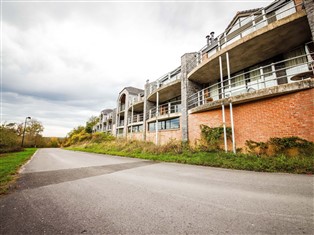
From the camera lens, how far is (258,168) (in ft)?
17.9

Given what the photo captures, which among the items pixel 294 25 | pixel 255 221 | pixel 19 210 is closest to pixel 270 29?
pixel 294 25

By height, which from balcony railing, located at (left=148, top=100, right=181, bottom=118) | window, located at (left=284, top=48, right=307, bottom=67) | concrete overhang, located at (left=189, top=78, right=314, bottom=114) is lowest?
concrete overhang, located at (left=189, top=78, right=314, bottom=114)

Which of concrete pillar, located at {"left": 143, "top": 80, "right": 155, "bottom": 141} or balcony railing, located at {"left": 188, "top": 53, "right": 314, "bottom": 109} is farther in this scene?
concrete pillar, located at {"left": 143, "top": 80, "right": 155, "bottom": 141}

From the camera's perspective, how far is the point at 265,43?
832 centimetres

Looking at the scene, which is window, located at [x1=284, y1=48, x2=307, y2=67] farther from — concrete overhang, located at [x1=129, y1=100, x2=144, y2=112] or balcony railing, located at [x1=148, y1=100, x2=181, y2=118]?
concrete overhang, located at [x1=129, y1=100, x2=144, y2=112]

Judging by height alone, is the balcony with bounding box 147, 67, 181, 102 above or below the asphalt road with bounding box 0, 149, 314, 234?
above

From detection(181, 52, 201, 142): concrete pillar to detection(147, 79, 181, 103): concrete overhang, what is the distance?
3.55ft

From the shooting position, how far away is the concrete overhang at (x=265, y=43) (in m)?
7.08

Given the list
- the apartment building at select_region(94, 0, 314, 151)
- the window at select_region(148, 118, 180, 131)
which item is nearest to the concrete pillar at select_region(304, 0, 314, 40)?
the apartment building at select_region(94, 0, 314, 151)

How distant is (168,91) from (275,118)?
1085 centimetres

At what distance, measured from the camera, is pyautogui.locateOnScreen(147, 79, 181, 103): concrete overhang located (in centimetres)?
1453

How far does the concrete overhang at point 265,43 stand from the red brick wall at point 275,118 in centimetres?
375

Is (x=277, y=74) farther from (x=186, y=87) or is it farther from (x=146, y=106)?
(x=146, y=106)

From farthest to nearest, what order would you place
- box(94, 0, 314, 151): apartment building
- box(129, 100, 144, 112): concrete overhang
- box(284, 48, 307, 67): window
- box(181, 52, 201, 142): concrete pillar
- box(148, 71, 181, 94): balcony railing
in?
box(129, 100, 144, 112): concrete overhang, box(148, 71, 181, 94): balcony railing, box(181, 52, 201, 142): concrete pillar, box(284, 48, 307, 67): window, box(94, 0, 314, 151): apartment building
